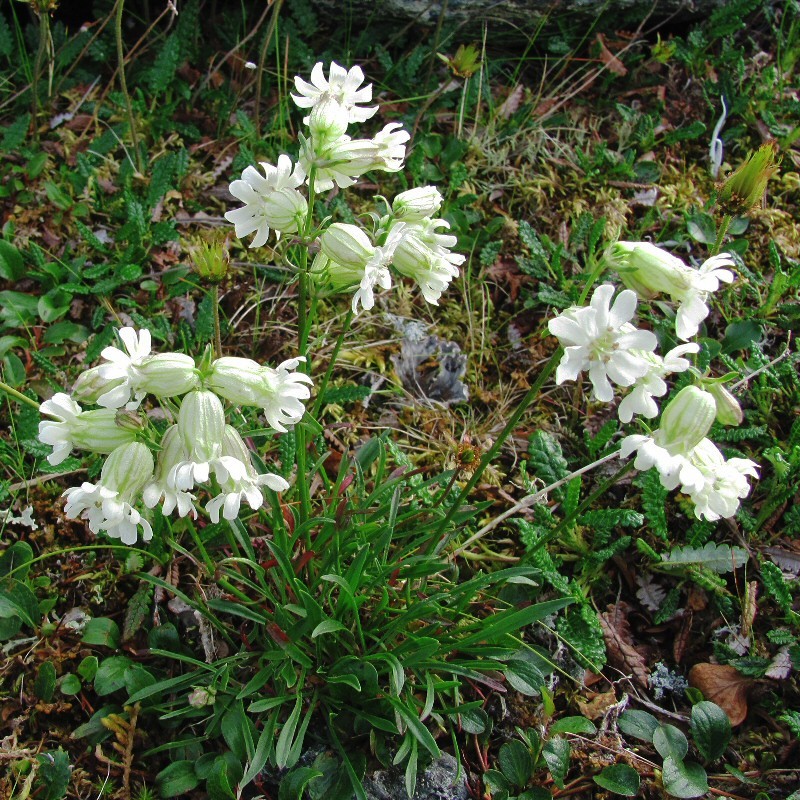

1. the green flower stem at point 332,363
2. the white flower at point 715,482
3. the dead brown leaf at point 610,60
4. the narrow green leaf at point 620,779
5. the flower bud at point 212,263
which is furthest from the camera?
the dead brown leaf at point 610,60

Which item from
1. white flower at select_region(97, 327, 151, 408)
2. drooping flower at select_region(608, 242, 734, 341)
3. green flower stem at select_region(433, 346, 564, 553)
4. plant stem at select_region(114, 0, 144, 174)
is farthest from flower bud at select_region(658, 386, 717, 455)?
plant stem at select_region(114, 0, 144, 174)

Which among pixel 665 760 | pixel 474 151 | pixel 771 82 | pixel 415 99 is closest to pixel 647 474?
pixel 665 760

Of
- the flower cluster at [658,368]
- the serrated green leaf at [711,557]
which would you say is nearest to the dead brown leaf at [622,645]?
the serrated green leaf at [711,557]

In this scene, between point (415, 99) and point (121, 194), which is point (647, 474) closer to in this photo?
point (415, 99)

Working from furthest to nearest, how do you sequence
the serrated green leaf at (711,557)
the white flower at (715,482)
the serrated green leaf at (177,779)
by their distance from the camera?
the serrated green leaf at (711,557), the serrated green leaf at (177,779), the white flower at (715,482)

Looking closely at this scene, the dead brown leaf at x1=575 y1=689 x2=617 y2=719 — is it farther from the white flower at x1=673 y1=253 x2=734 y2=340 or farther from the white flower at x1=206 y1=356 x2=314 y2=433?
the white flower at x1=206 y1=356 x2=314 y2=433

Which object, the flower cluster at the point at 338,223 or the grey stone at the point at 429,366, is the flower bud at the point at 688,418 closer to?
the flower cluster at the point at 338,223

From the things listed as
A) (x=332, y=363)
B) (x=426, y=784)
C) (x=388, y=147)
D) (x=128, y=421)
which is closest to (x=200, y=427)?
(x=128, y=421)
